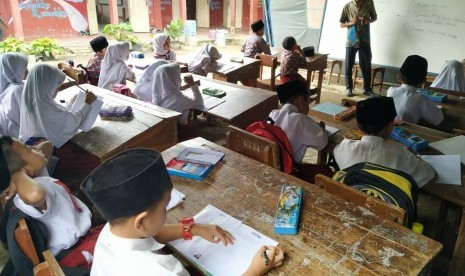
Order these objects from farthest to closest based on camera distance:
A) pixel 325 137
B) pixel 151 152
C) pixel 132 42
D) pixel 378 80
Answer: pixel 132 42
pixel 378 80
pixel 325 137
pixel 151 152

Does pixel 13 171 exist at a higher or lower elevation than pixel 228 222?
higher

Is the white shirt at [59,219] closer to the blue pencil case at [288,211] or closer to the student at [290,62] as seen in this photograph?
the blue pencil case at [288,211]

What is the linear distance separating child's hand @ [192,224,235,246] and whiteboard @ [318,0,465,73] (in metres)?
5.74

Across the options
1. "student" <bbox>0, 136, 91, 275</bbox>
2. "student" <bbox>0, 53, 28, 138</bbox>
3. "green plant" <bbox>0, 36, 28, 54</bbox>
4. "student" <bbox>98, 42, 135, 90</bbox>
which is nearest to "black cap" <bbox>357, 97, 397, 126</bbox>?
"student" <bbox>0, 136, 91, 275</bbox>

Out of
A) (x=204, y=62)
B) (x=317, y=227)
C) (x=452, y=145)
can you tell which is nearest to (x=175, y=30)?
(x=204, y=62)

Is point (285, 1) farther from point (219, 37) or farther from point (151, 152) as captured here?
point (151, 152)

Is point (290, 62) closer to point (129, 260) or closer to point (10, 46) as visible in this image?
point (129, 260)

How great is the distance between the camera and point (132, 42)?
1012cm

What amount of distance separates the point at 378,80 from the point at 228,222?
20.2 ft

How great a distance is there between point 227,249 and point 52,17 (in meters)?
10.9

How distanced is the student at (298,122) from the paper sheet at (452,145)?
0.70m

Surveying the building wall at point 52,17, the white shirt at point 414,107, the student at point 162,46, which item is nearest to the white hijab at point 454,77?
the white shirt at point 414,107

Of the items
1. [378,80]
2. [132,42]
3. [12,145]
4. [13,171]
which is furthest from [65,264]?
[132,42]

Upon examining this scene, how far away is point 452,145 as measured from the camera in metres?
2.25
